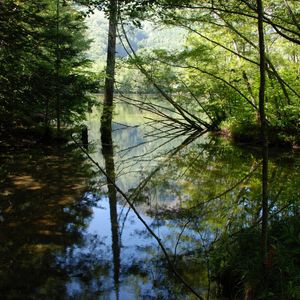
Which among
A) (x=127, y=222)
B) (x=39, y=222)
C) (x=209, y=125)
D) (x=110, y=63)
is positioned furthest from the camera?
(x=209, y=125)

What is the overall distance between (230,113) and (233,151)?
141 inches

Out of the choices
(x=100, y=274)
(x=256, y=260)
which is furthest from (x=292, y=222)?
(x=100, y=274)

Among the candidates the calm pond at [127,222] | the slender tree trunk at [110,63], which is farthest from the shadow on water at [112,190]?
the slender tree trunk at [110,63]

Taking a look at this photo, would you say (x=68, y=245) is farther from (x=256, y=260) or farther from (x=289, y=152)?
(x=289, y=152)

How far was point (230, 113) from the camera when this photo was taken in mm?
16500

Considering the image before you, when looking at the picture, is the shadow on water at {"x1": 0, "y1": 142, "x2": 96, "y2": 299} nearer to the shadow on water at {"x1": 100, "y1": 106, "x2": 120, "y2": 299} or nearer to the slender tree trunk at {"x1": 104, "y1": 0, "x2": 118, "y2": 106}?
the shadow on water at {"x1": 100, "y1": 106, "x2": 120, "y2": 299}

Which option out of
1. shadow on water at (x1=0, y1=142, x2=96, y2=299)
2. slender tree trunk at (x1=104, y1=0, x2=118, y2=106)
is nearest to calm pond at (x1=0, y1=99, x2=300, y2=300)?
shadow on water at (x1=0, y1=142, x2=96, y2=299)

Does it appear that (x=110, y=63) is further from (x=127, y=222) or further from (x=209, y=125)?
(x=127, y=222)

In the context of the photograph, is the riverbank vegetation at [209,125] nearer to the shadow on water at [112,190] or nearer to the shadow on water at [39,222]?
the shadow on water at [112,190]

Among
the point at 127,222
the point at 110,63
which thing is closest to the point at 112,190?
the point at 127,222

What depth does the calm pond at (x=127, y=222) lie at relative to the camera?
3984mm

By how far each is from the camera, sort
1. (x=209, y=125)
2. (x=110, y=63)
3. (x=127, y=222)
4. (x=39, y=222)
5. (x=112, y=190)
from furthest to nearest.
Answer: (x=209, y=125)
(x=110, y=63)
(x=112, y=190)
(x=127, y=222)
(x=39, y=222)

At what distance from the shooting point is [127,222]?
6223 millimetres

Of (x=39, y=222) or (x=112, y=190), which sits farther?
(x=112, y=190)
